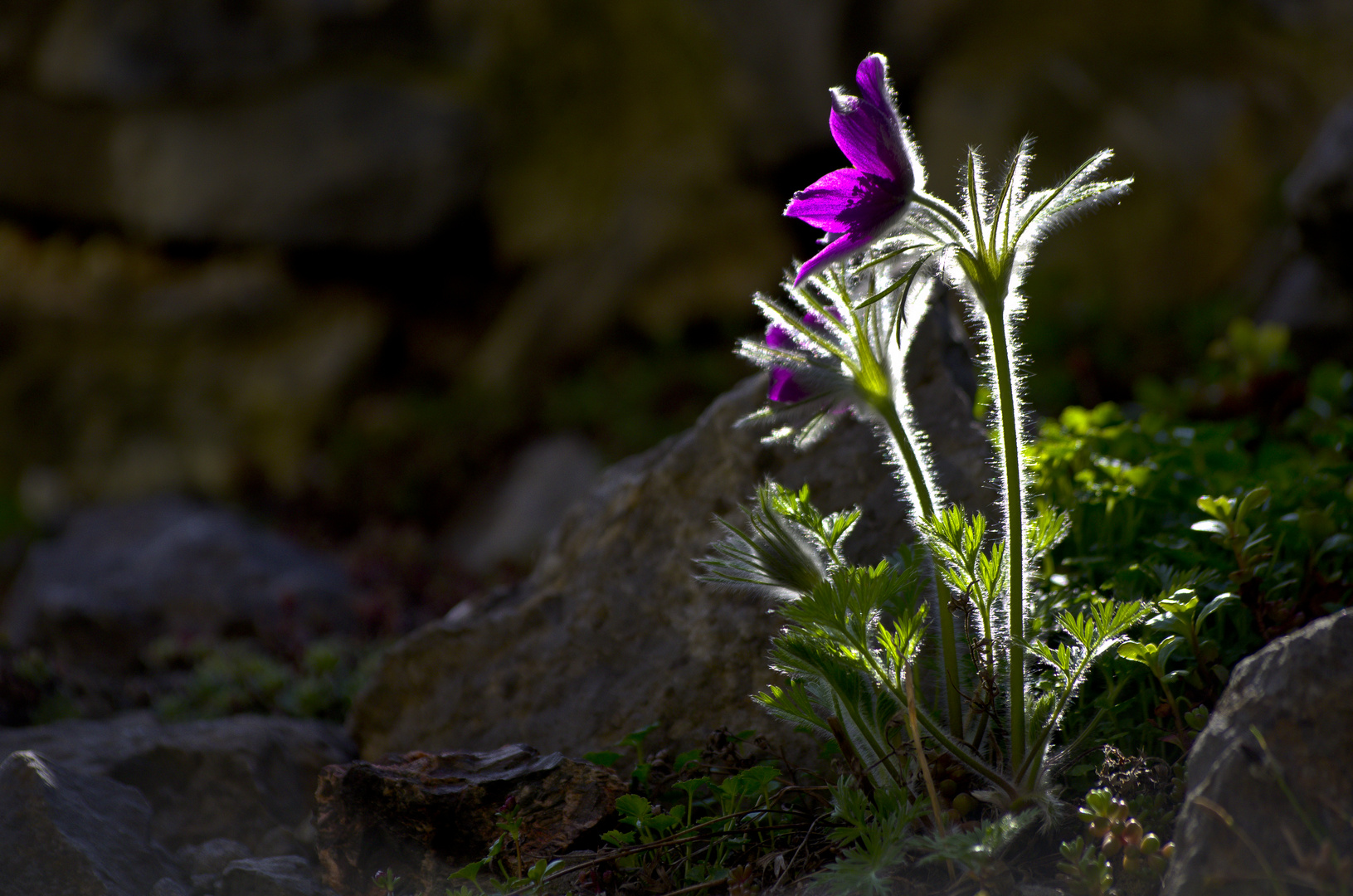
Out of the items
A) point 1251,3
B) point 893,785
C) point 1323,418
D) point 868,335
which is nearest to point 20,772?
point 893,785

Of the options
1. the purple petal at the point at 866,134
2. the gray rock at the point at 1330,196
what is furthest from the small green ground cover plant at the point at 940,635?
the gray rock at the point at 1330,196

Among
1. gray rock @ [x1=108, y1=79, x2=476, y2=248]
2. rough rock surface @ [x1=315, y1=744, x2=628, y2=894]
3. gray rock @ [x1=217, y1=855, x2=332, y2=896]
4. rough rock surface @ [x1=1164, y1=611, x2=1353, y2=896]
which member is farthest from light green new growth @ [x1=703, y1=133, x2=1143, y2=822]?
gray rock @ [x1=108, y1=79, x2=476, y2=248]

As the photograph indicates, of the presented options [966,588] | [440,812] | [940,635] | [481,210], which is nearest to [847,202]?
[966,588]

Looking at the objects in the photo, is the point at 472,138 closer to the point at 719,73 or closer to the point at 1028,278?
the point at 719,73

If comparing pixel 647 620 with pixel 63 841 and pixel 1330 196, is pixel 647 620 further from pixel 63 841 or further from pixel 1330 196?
pixel 1330 196

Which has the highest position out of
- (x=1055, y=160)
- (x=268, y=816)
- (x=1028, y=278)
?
(x=1055, y=160)

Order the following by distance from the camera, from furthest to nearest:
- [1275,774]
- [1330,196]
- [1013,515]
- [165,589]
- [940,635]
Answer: [165,589] → [1330,196] → [940,635] → [1013,515] → [1275,774]

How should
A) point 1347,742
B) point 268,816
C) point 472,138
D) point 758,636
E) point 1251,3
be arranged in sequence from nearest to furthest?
point 1347,742
point 758,636
point 268,816
point 1251,3
point 472,138
